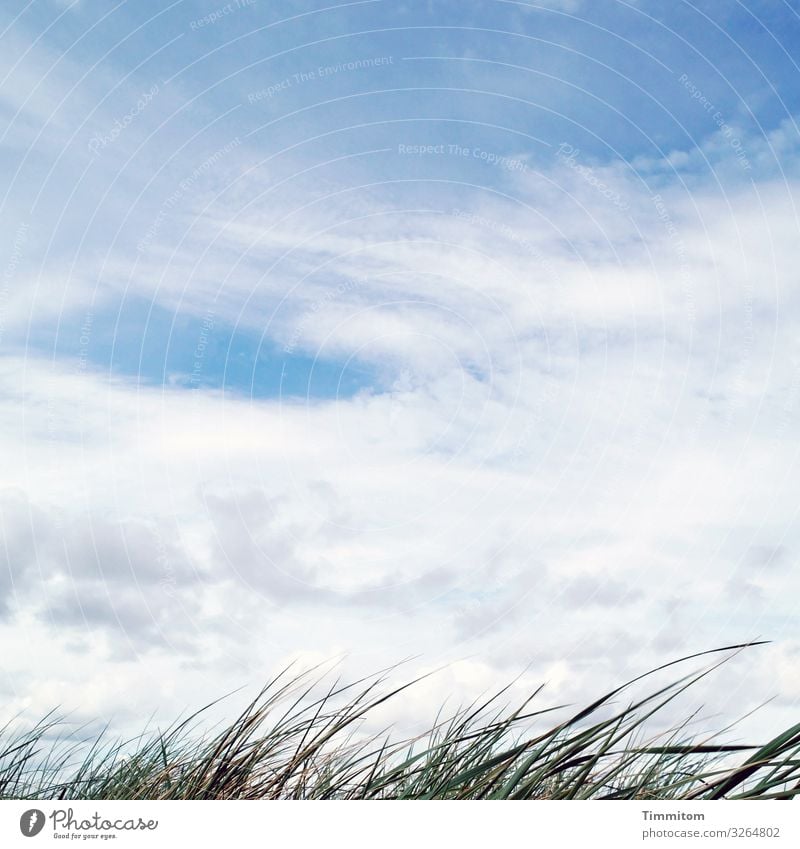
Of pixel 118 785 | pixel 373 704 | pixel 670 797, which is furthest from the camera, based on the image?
pixel 118 785

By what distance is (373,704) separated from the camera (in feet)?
20.0

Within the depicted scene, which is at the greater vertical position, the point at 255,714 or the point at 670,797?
the point at 255,714
